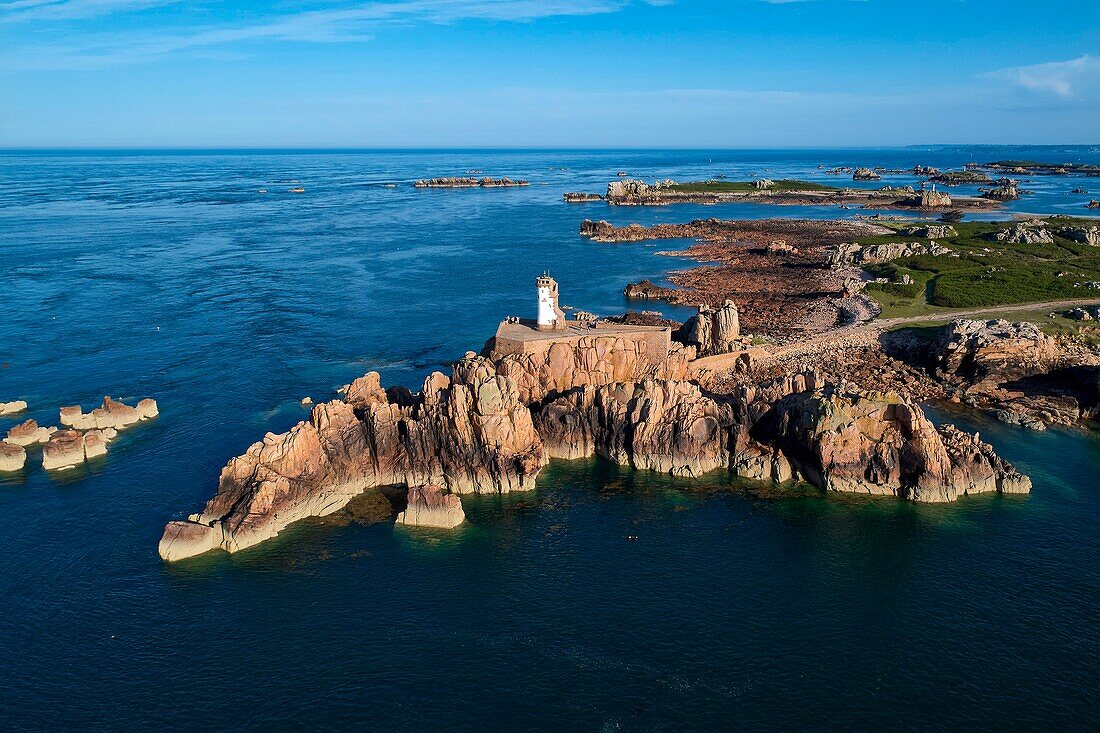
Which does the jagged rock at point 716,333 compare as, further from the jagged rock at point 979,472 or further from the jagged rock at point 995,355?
the jagged rock at point 979,472

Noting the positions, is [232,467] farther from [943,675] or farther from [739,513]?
[943,675]

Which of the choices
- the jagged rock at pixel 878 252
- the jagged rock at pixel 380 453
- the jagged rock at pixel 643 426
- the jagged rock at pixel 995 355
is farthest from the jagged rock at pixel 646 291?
the jagged rock at pixel 380 453

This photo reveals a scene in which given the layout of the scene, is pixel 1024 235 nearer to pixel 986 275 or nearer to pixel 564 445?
pixel 986 275

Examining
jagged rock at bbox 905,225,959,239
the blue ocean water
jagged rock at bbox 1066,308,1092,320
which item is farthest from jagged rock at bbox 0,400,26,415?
jagged rock at bbox 905,225,959,239

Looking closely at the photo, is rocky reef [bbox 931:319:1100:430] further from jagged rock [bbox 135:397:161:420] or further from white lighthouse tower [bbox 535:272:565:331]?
jagged rock [bbox 135:397:161:420]

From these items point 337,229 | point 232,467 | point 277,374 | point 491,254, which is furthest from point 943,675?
point 337,229
